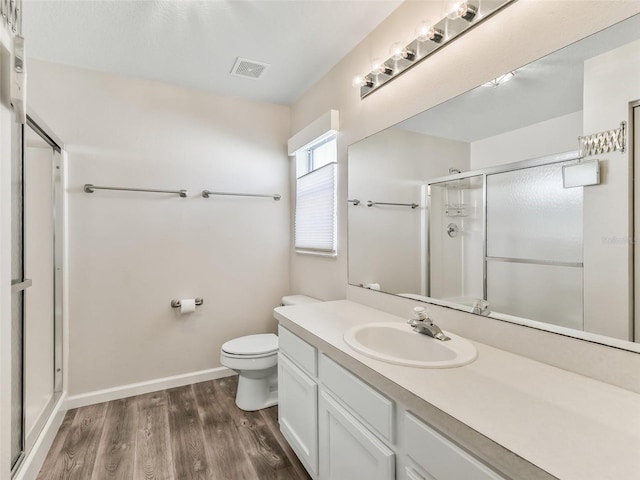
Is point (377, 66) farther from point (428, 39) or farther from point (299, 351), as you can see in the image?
point (299, 351)

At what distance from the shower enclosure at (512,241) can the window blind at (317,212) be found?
2.97 feet

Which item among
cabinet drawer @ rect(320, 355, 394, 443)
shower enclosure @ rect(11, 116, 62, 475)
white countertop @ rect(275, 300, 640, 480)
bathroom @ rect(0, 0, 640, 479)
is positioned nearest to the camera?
white countertop @ rect(275, 300, 640, 480)

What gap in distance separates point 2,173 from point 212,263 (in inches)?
68.4

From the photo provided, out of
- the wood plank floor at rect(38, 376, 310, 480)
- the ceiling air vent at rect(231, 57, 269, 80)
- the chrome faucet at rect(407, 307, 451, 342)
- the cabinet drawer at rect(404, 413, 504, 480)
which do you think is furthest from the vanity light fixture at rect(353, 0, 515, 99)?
the wood plank floor at rect(38, 376, 310, 480)

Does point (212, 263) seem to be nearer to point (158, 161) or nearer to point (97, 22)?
point (158, 161)

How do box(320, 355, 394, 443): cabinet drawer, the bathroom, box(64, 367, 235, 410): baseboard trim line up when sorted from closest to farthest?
box(320, 355, 394, 443): cabinet drawer → the bathroom → box(64, 367, 235, 410): baseboard trim

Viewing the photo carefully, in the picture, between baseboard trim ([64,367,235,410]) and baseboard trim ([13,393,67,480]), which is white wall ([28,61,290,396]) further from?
baseboard trim ([13,393,67,480])

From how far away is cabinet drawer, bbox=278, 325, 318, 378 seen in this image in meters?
1.46

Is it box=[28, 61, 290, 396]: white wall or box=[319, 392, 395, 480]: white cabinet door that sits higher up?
box=[28, 61, 290, 396]: white wall

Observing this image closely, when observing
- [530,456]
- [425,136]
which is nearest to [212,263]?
[425,136]

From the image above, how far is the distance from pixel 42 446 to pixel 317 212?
2136mm

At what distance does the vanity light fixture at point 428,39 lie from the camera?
125cm

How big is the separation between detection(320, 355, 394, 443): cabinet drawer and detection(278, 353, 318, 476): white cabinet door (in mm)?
167

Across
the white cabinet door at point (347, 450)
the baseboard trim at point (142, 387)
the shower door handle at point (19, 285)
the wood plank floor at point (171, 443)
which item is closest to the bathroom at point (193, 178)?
the baseboard trim at point (142, 387)
